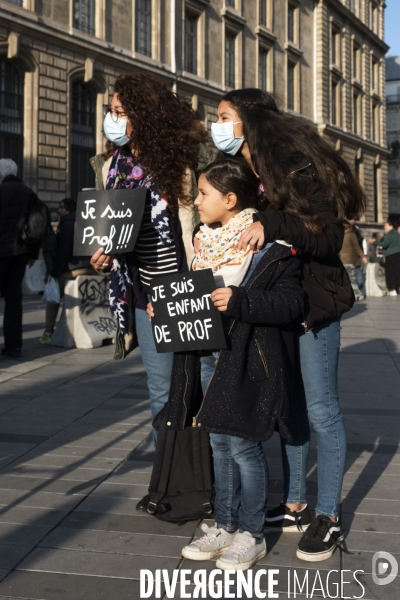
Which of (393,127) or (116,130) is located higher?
(393,127)

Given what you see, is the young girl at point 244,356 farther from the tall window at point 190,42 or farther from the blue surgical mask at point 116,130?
the tall window at point 190,42

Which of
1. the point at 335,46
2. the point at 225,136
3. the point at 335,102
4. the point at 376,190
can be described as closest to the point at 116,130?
the point at 225,136

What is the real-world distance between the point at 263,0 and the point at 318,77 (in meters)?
6.63

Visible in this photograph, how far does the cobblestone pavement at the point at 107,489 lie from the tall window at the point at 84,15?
19540 millimetres

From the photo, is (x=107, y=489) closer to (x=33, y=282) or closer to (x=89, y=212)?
(x=89, y=212)

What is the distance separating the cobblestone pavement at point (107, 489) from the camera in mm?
3220

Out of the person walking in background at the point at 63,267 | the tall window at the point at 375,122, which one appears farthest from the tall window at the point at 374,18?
the person walking in background at the point at 63,267

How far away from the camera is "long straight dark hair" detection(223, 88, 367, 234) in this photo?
3.31m

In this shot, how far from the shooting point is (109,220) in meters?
3.84

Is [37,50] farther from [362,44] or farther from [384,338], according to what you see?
[362,44]

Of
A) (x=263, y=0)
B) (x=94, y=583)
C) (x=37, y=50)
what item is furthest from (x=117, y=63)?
(x=94, y=583)

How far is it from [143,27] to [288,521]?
2722cm

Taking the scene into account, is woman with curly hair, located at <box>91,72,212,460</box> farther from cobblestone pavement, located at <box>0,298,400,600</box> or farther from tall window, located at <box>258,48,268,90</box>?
tall window, located at <box>258,48,268,90</box>

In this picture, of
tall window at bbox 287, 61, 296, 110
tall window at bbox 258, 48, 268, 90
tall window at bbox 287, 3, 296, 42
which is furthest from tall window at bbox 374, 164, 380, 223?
tall window at bbox 258, 48, 268, 90
